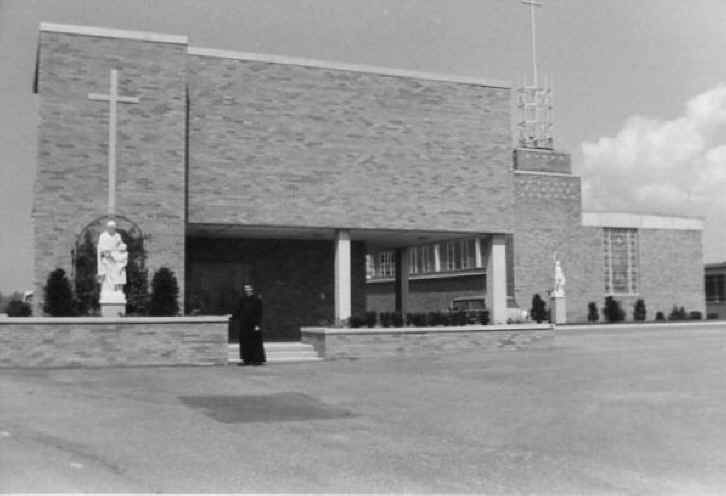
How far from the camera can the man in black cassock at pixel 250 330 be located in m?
18.0

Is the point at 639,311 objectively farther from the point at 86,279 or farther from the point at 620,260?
the point at 86,279

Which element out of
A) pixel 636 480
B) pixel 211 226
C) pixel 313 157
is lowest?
pixel 636 480

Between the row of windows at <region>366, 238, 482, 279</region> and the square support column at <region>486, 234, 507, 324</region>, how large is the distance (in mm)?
14712

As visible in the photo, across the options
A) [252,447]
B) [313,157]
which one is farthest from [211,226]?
[252,447]

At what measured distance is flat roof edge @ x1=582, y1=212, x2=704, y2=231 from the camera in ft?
143

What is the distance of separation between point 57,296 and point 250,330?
4149 millimetres

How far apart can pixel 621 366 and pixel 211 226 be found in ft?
35.6

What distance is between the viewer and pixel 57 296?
1806cm

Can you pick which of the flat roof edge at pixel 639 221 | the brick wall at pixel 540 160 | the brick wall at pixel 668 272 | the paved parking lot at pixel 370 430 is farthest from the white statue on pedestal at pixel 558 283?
the paved parking lot at pixel 370 430

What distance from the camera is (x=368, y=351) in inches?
799

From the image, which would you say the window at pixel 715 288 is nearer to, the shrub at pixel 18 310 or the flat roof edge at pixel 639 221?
the flat roof edge at pixel 639 221

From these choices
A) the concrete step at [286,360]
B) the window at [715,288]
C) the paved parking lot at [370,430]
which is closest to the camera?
the paved parking lot at [370,430]

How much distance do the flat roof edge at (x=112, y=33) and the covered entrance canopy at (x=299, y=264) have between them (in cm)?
545

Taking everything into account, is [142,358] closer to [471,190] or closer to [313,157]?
[313,157]
